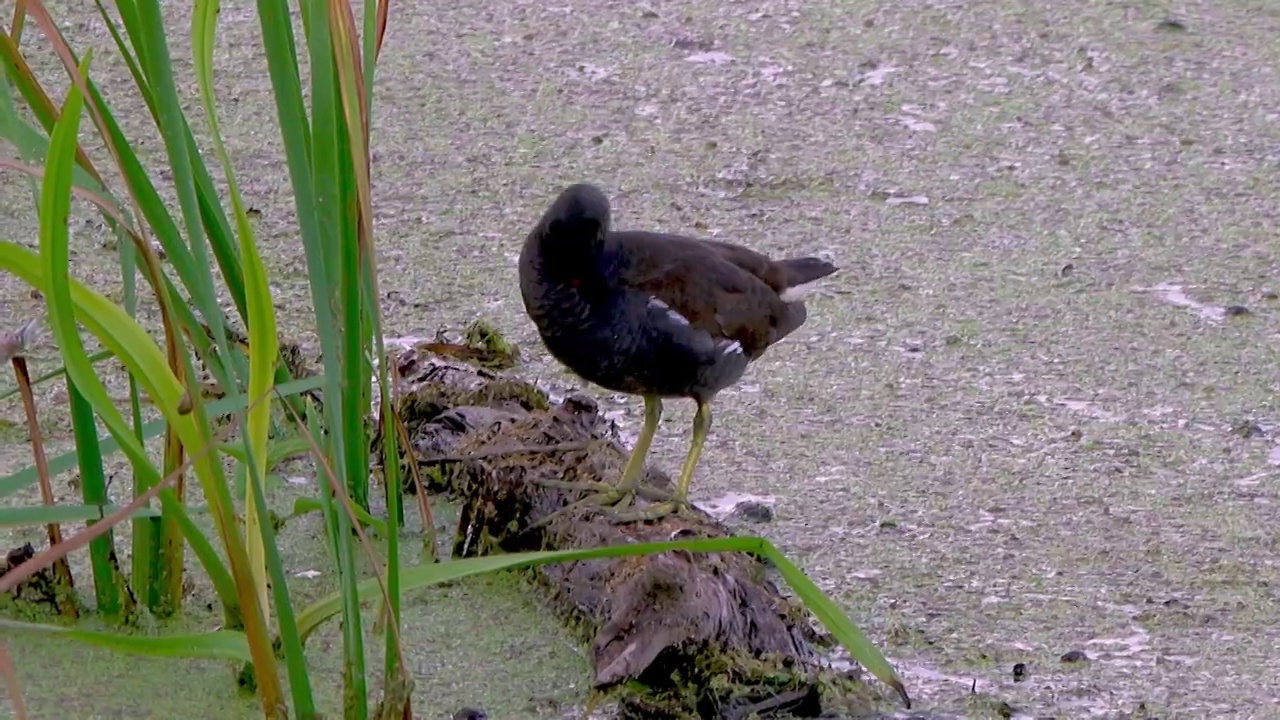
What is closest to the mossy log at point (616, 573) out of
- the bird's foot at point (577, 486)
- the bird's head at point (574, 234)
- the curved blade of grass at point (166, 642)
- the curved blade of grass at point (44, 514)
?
the bird's foot at point (577, 486)

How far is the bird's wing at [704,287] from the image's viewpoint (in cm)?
210

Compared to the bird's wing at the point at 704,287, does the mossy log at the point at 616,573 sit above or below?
below

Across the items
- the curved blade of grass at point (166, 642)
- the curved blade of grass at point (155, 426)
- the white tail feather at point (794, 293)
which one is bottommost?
the white tail feather at point (794, 293)

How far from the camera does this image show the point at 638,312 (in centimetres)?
206

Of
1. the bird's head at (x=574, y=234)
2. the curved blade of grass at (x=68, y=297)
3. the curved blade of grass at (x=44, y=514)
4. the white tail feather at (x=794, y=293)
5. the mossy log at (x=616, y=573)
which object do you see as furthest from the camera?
the white tail feather at (x=794, y=293)

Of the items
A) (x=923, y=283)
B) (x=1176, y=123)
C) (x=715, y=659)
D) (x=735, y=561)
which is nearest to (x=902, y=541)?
(x=735, y=561)

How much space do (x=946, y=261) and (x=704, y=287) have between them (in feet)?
2.37

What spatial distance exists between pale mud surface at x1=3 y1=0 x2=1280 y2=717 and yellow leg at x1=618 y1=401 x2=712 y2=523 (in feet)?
0.27

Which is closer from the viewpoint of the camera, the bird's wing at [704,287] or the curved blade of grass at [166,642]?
the curved blade of grass at [166,642]

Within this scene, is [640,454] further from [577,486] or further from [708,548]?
[708,548]

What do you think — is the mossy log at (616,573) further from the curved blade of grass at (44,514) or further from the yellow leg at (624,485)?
the curved blade of grass at (44,514)

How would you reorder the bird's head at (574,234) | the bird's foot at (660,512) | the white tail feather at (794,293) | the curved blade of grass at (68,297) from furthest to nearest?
the white tail feather at (794,293) → the bird's head at (574,234) → the bird's foot at (660,512) → the curved blade of grass at (68,297)

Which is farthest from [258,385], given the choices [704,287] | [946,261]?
[946,261]

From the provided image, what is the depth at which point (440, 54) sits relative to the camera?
3396 mm
